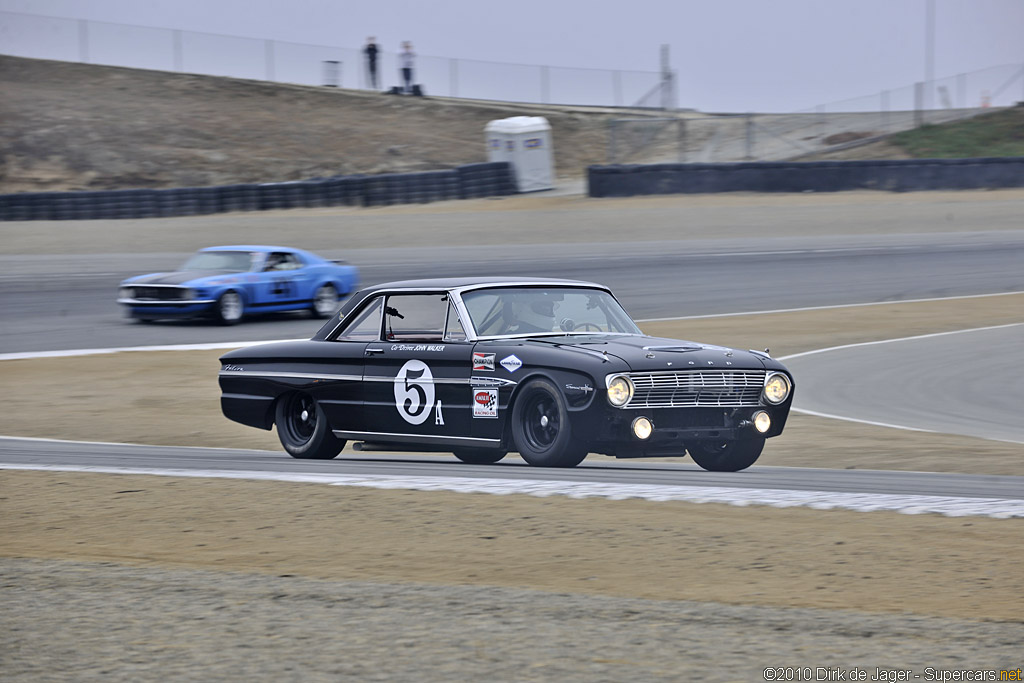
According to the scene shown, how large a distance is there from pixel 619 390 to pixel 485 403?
38.8 inches

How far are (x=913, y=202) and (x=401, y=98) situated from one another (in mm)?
26467

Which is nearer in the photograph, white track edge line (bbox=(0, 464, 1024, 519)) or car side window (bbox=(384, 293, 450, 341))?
white track edge line (bbox=(0, 464, 1024, 519))

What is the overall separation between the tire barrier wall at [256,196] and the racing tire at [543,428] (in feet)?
88.8

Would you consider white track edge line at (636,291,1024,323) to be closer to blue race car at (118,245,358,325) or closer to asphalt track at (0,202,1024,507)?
asphalt track at (0,202,1024,507)

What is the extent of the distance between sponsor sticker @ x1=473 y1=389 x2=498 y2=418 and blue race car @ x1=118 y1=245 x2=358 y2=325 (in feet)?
41.1

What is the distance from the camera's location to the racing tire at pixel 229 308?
2045 cm

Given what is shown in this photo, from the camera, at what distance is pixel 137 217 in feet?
111

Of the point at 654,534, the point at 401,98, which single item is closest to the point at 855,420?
the point at 654,534

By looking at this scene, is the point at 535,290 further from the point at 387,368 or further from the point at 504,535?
the point at 504,535

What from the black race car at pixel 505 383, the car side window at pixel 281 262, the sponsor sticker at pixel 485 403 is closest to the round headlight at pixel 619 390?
the black race car at pixel 505 383

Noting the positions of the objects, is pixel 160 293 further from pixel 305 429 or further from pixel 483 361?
pixel 483 361

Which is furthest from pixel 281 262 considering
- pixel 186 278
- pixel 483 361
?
pixel 483 361

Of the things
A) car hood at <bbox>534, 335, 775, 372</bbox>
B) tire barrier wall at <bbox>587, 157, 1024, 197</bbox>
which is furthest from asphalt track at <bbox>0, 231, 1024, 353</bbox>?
car hood at <bbox>534, 335, 775, 372</bbox>

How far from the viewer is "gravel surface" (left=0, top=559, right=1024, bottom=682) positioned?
422 cm
